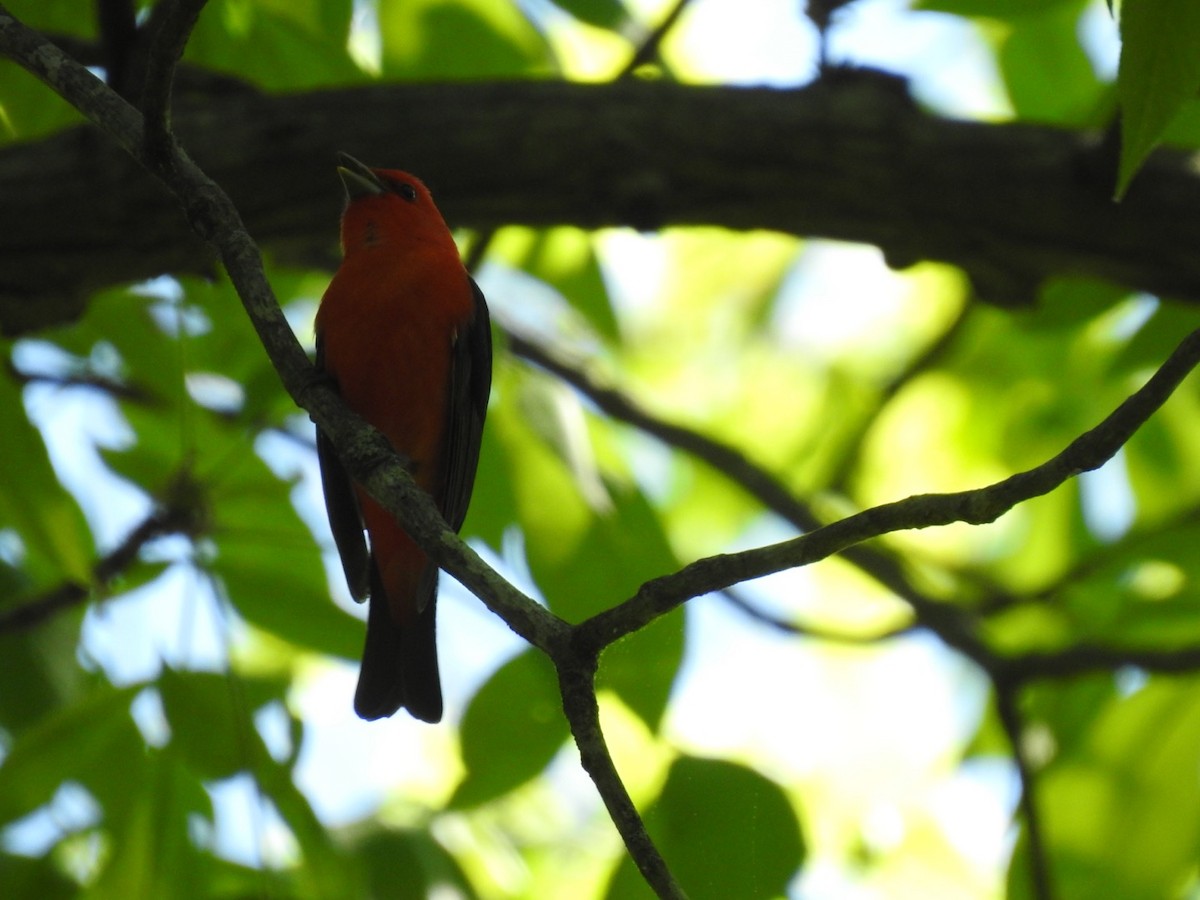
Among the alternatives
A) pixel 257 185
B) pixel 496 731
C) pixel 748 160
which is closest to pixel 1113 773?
pixel 496 731

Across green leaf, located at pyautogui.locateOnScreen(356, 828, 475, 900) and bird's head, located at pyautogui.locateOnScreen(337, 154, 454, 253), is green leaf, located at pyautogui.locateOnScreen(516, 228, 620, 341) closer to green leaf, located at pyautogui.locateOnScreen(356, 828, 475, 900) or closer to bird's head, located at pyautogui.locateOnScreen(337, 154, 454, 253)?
bird's head, located at pyautogui.locateOnScreen(337, 154, 454, 253)

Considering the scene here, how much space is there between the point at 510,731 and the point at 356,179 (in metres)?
1.72

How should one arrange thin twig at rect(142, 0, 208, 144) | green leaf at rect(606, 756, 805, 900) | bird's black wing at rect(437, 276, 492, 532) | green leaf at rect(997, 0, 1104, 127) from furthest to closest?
green leaf at rect(997, 0, 1104, 127) < bird's black wing at rect(437, 276, 492, 532) < green leaf at rect(606, 756, 805, 900) < thin twig at rect(142, 0, 208, 144)

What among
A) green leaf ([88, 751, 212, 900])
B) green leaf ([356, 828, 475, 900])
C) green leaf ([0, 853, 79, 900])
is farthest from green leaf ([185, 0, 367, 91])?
green leaf ([0, 853, 79, 900])

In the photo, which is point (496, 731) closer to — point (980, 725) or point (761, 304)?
point (980, 725)

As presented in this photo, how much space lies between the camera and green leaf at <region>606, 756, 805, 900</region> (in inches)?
101

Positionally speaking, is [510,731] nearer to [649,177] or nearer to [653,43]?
[649,177]

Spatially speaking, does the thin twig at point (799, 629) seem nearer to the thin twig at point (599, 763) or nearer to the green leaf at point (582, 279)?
the green leaf at point (582, 279)

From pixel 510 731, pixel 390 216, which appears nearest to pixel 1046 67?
pixel 390 216

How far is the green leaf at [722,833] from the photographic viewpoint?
8.40 ft

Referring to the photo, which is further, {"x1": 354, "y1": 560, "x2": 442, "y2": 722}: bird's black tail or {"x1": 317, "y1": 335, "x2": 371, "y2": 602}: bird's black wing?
{"x1": 354, "y1": 560, "x2": 442, "y2": 722}: bird's black tail

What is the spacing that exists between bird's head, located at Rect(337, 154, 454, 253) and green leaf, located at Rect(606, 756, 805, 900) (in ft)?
6.92

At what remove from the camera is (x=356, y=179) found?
12.9ft

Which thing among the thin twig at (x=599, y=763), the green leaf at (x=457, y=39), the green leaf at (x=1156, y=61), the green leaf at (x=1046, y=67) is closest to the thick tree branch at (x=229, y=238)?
the thin twig at (x=599, y=763)
